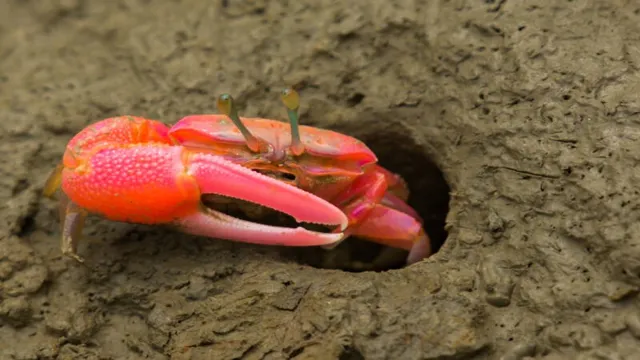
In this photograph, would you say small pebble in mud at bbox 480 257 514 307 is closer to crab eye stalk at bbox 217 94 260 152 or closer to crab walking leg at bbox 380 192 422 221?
crab walking leg at bbox 380 192 422 221

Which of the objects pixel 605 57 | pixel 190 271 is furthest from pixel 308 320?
pixel 605 57

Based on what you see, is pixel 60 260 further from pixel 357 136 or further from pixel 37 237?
pixel 357 136

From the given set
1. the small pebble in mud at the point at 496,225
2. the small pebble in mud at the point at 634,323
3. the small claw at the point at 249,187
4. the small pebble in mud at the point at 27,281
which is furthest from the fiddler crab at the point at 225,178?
the small pebble in mud at the point at 634,323

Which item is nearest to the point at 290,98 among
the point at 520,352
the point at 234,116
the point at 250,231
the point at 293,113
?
the point at 293,113

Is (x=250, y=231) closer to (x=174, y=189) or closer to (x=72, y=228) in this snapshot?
(x=174, y=189)

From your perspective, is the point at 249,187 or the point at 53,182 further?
the point at 53,182
